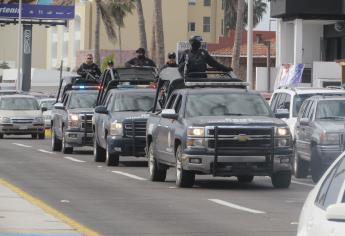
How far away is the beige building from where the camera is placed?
105 m

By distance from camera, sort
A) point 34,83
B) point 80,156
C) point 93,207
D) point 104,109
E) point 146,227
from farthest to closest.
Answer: point 34,83 → point 80,156 → point 104,109 → point 93,207 → point 146,227

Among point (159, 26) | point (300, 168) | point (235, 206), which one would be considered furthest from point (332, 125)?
point (159, 26)

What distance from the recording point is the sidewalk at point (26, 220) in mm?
13211

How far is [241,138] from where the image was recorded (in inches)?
782

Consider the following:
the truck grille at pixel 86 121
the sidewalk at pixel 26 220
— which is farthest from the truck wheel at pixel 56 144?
the sidewalk at pixel 26 220

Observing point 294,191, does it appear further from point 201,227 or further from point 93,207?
point 201,227

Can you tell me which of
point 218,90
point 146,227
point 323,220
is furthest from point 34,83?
point 323,220

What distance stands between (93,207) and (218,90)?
5071mm

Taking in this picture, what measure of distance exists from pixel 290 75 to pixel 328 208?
1504 inches

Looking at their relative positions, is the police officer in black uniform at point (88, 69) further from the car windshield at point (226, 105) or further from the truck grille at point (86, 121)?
the car windshield at point (226, 105)

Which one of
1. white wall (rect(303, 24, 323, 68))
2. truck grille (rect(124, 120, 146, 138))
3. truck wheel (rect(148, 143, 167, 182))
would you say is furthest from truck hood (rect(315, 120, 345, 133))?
white wall (rect(303, 24, 323, 68))

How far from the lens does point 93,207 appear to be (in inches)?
668

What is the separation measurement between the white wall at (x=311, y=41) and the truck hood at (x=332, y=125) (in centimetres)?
3088

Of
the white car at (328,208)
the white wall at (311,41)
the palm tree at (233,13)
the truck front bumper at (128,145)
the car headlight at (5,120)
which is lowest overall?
the car headlight at (5,120)
